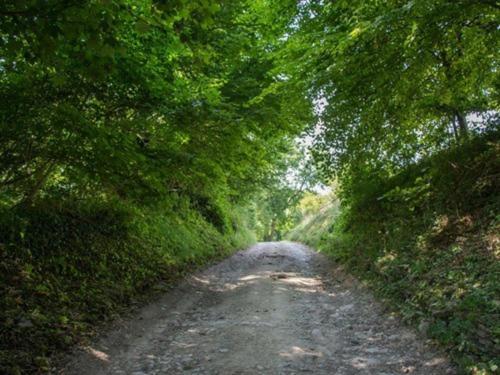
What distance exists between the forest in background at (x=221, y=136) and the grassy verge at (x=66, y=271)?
0.12 ft

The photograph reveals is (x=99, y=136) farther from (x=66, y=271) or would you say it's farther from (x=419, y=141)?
(x=419, y=141)

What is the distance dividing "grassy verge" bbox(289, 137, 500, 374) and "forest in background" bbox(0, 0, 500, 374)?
38 mm

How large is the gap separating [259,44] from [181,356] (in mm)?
8381

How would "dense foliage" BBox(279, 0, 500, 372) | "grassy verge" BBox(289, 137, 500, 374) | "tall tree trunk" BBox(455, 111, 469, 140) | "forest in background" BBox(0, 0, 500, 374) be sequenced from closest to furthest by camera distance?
1. "grassy verge" BBox(289, 137, 500, 374)
2. "forest in background" BBox(0, 0, 500, 374)
3. "dense foliage" BBox(279, 0, 500, 372)
4. "tall tree trunk" BBox(455, 111, 469, 140)

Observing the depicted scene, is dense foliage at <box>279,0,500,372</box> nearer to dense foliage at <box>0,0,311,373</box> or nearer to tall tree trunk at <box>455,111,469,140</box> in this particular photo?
tall tree trunk at <box>455,111,469,140</box>

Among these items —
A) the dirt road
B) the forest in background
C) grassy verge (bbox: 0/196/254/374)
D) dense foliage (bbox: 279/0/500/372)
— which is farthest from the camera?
dense foliage (bbox: 279/0/500/372)

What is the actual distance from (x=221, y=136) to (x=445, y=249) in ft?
16.7

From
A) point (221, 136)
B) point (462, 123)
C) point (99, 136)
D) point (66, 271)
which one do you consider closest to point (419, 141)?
point (462, 123)

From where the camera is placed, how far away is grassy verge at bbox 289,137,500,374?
5.23 metres

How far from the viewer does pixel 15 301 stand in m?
6.23

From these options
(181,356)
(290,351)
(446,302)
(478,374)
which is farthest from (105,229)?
(478,374)

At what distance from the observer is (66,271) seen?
25.6ft

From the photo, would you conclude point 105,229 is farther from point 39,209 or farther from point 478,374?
point 478,374

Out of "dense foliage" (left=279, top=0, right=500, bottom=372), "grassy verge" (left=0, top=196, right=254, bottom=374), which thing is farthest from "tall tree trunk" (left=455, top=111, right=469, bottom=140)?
"grassy verge" (left=0, top=196, right=254, bottom=374)
